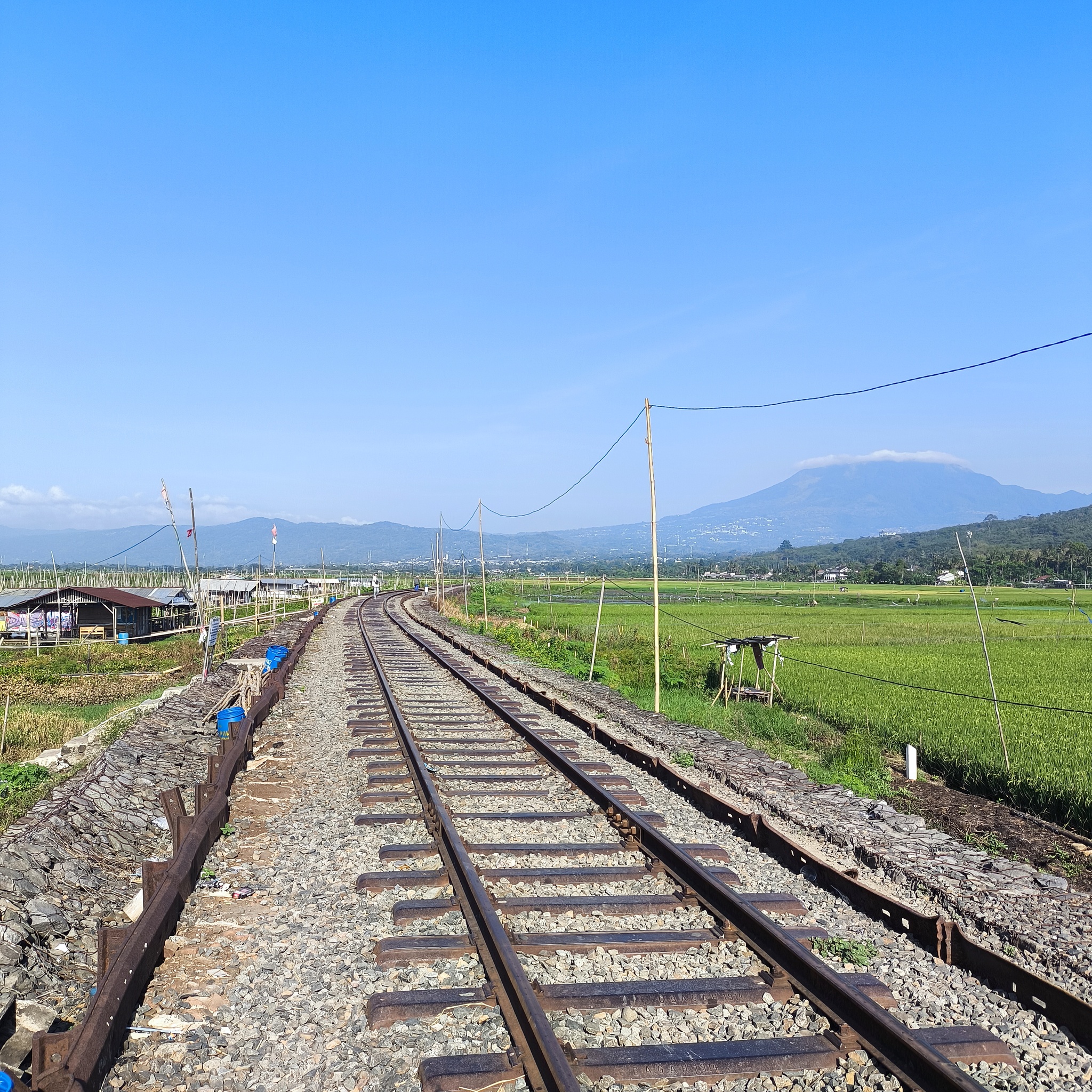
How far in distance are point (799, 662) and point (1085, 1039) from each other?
68.7 feet

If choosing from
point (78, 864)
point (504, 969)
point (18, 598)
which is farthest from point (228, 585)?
point (504, 969)

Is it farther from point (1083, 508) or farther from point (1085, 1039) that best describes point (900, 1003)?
point (1083, 508)

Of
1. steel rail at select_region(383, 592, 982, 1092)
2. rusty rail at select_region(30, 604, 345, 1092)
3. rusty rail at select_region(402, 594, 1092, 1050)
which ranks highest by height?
rusty rail at select_region(30, 604, 345, 1092)

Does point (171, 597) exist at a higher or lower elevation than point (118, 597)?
lower

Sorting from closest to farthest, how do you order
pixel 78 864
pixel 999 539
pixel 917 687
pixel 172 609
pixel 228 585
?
1. pixel 78 864
2. pixel 917 687
3. pixel 172 609
4. pixel 228 585
5. pixel 999 539

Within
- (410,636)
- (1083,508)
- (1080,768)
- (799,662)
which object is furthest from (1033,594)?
(1083,508)

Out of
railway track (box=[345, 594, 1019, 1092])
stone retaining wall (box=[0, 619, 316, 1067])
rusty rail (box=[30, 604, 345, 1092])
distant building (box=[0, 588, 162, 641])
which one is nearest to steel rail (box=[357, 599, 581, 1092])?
railway track (box=[345, 594, 1019, 1092])

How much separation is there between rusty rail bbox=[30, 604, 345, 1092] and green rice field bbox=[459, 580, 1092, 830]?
6706mm

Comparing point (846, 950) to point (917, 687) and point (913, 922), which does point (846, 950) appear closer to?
point (913, 922)

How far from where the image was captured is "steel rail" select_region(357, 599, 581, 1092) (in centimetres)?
330

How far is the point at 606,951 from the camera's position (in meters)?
4.53

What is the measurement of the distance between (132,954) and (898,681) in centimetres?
1953

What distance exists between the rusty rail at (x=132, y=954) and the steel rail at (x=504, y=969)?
1.64 metres

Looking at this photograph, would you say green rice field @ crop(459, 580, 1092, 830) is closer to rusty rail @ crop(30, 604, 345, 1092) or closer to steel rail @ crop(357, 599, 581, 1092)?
steel rail @ crop(357, 599, 581, 1092)
